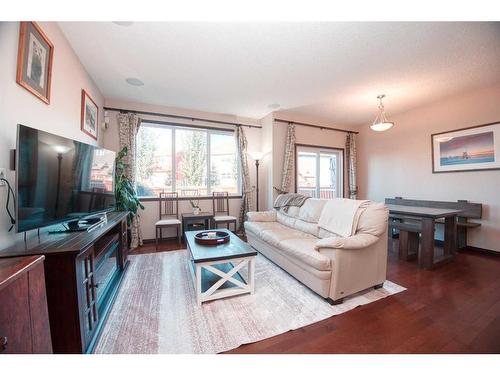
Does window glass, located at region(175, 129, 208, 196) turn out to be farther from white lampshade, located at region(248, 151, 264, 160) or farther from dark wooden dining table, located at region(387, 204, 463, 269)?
dark wooden dining table, located at region(387, 204, 463, 269)

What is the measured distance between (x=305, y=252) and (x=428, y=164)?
374 cm

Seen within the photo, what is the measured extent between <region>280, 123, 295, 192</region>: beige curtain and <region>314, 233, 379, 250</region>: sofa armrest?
8.30 ft

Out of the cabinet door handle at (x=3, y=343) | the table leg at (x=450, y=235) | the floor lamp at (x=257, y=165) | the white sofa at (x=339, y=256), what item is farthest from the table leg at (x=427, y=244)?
the cabinet door handle at (x=3, y=343)

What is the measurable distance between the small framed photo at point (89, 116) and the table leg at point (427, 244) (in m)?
4.66

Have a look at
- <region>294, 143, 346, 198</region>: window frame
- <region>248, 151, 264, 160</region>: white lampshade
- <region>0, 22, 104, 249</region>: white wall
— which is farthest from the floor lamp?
<region>0, 22, 104, 249</region>: white wall

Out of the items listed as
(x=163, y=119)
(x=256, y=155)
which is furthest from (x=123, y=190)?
(x=256, y=155)

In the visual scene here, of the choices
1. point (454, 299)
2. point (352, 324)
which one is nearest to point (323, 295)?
point (352, 324)

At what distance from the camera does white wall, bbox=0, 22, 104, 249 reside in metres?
1.30

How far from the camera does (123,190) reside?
10.6 feet

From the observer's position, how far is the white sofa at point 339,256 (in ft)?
6.02

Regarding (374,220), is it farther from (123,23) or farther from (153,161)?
(153,161)

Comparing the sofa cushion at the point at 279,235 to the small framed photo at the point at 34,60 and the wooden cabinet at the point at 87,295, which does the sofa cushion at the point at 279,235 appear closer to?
the wooden cabinet at the point at 87,295

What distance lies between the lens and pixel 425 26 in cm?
193
